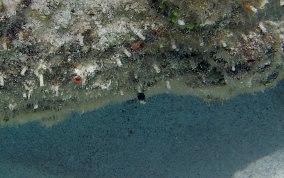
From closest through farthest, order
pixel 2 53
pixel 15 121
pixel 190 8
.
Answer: pixel 190 8, pixel 2 53, pixel 15 121

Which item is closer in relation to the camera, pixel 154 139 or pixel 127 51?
pixel 127 51

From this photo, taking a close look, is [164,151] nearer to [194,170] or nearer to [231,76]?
[194,170]

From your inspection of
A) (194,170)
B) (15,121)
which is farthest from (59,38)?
(194,170)

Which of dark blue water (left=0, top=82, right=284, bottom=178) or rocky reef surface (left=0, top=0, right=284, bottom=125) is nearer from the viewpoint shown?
rocky reef surface (left=0, top=0, right=284, bottom=125)

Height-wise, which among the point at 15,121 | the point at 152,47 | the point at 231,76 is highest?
the point at 152,47

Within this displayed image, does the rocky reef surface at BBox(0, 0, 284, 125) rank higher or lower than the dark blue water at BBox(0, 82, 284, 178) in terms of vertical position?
higher
